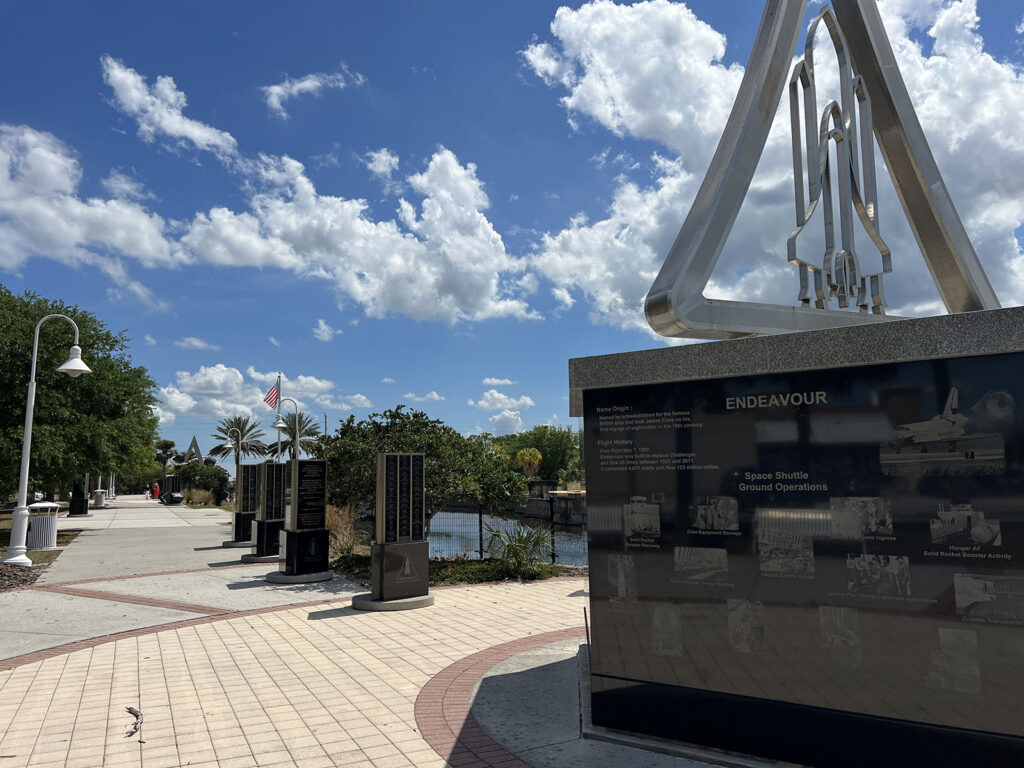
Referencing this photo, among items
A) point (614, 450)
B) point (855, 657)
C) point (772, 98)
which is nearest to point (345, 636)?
point (614, 450)

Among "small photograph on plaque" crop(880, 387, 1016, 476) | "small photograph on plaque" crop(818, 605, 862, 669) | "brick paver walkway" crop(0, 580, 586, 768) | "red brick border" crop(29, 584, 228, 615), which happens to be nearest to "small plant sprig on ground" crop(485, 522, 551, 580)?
"brick paver walkway" crop(0, 580, 586, 768)

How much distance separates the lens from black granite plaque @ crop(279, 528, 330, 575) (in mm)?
12953

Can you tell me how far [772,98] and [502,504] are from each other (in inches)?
431

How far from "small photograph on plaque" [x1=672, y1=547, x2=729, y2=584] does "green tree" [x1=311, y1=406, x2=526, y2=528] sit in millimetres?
10158

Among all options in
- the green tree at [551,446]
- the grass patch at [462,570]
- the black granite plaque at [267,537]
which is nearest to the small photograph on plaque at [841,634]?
the grass patch at [462,570]

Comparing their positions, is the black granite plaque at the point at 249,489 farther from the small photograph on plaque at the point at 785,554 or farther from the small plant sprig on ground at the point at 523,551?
the small photograph on plaque at the point at 785,554

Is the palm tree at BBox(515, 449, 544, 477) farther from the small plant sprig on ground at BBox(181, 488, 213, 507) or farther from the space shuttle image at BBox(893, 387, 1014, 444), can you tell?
the space shuttle image at BBox(893, 387, 1014, 444)

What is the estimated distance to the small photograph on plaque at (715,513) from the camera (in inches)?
186

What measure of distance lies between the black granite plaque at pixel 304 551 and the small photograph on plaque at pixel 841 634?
1059cm

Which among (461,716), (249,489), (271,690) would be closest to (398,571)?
(271,690)

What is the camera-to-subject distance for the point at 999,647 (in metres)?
3.82

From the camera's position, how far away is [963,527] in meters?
3.96

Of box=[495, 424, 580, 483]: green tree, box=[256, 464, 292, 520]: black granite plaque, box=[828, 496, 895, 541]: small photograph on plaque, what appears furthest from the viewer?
box=[495, 424, 580, 483]: green tree

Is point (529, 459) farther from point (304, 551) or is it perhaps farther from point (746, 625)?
point (746, 625)
